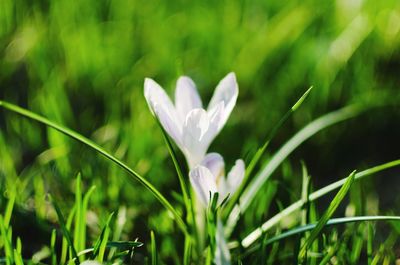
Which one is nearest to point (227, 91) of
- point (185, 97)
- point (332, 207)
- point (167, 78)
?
point (185, 97)

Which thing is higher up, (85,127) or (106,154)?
(85,127)

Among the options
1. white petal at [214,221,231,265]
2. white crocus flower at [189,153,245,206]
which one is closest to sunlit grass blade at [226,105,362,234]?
white crocus flower at [189,153,245,206]

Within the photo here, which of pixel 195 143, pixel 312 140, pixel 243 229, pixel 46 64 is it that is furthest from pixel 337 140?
pixel 46 64

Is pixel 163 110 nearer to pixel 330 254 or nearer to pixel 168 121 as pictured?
pixel 168 121

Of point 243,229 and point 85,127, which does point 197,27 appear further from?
point 243,229

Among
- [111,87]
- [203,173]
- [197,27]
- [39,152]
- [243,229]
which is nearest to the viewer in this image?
[203,173]

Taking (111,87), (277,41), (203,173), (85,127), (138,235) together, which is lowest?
(138,235)

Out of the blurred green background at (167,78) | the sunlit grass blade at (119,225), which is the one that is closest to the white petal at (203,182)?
the sunlit grass blade at (119,225)

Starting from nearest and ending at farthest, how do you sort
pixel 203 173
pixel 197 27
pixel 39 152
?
pixel 203 173
pixel 39 152
pixel 197 27
